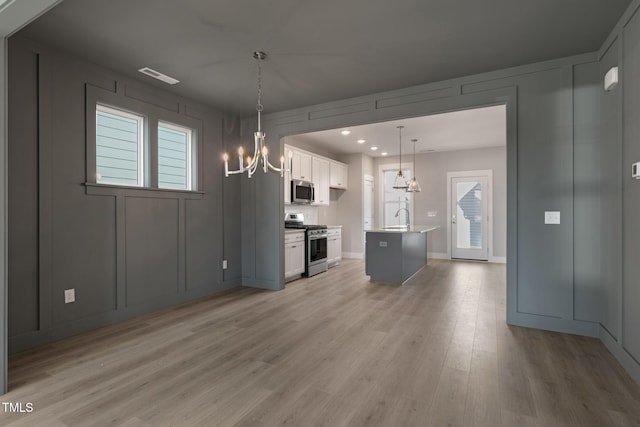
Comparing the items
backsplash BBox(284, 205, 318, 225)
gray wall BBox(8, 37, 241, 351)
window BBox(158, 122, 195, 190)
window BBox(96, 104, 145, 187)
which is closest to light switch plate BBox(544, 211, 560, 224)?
gray wall BBox(8, 37, 241, 351)

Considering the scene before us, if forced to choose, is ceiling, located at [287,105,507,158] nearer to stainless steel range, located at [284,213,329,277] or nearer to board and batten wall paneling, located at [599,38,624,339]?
stainless steel range, located at [284,213,329,277]

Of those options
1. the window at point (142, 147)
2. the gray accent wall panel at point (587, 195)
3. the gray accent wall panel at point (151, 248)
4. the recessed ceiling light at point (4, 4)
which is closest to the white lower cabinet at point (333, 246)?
the window at point (142, 147)

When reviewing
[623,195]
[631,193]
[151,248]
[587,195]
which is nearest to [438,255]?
[587,195]

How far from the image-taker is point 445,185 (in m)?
8.09

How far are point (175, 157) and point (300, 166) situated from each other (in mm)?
2661

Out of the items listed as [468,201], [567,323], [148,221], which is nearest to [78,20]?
[148,221]

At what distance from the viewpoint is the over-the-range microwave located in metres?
6.09

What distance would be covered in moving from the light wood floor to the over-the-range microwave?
2754mm

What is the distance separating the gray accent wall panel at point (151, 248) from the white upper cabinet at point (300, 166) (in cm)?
257

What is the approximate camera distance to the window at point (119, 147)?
3404mm

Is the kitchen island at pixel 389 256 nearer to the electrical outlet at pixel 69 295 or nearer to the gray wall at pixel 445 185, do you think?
the gray wall at pixel 445 185

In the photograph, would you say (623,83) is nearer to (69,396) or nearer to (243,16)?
(243,16)

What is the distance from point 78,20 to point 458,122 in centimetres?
519

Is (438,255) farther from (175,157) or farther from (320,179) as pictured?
(175,157)
